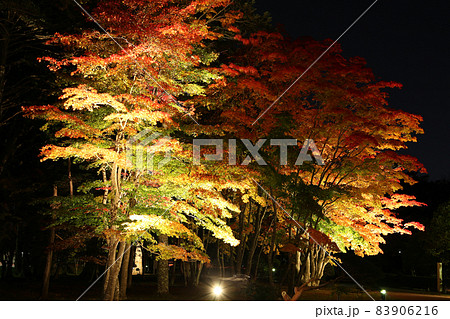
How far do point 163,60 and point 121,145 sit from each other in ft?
8.65

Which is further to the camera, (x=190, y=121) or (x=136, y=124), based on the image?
(x=190, y=121)

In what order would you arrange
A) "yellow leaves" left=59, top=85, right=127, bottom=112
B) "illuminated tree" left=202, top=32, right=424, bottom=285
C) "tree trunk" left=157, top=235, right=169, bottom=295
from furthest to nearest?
1. "tree trunk" left=157, top=235, right=169, bottom=295
2. "illuminated tree" left=202, top=32, right=424, bottom=285
3. "yellow leaves" left=59, top=85, right=127, bottom=112

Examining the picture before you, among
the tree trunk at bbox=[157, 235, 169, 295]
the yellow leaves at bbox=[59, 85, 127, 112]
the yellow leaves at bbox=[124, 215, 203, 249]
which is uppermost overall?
the yellow leaves at bbox=[59, 85, 127, 112]

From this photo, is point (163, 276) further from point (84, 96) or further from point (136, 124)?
point (84, 96)

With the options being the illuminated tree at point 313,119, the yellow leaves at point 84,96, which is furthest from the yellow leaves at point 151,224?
the illuminated tree at point 313,119

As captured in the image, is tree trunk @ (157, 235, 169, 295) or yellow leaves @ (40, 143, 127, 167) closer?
yellow leaves @ (40, 143, 127, 167)

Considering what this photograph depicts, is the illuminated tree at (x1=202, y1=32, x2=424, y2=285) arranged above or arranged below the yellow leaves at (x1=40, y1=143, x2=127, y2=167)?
above

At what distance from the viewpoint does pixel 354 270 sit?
24.9 m

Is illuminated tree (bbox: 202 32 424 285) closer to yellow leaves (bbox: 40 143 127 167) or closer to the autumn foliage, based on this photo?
the autumn foliage

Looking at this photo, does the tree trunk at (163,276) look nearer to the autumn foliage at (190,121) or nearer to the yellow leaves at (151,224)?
the autumn foliage at (190,121)

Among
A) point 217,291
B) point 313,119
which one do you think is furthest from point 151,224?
point 313,119

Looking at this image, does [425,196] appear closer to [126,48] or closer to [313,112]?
[313,112]

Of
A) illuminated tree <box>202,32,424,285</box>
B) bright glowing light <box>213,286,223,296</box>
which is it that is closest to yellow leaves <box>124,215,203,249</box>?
bright glowing light <box>213,286,223,296</box>

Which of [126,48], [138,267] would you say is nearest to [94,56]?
[126,48]
